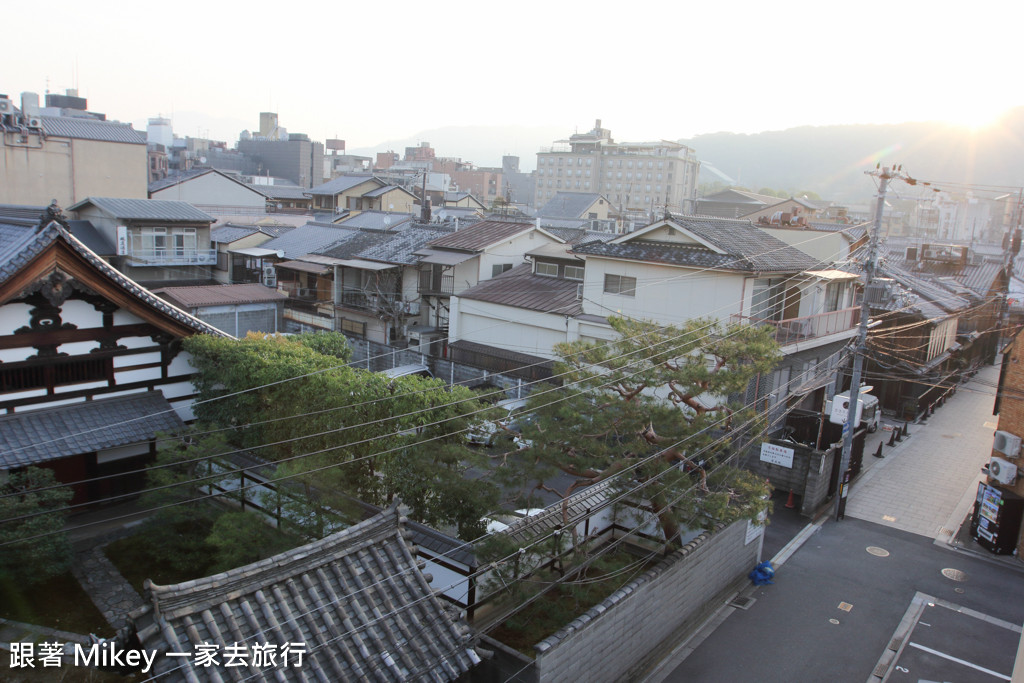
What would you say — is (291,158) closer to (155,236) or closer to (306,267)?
(155,236)

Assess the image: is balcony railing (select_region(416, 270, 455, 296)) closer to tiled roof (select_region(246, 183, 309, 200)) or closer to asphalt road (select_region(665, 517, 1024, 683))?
asphalt road (select_region(665, 517, 1024, 683))

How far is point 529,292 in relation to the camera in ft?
105

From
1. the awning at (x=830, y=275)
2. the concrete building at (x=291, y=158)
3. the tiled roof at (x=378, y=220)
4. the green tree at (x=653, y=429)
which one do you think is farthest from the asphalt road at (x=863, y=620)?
the concrete building at (x=291, y=158)

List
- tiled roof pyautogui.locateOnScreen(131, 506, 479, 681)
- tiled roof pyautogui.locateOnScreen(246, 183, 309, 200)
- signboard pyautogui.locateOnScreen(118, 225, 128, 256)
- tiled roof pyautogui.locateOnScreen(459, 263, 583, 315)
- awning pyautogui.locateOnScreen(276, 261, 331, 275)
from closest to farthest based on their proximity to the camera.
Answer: tiled roof pyautogui.locateOnScreen(131, 506, 479, 681), tiled roof pyautogui.locateOnScreen(459, 263, 583, 315), awning pyautogui.locateOnScreen(276, 261, 331, 275), signboard pyautogui.locateOnScreen(118, 225, 128, 256), tiled roof pyautogui.locateOnScreen(246, 183, 309, 200)

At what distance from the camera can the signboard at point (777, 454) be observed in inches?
910

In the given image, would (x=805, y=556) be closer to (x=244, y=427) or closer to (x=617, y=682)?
(x=617, y=682)

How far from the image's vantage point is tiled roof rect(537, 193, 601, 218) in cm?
7331

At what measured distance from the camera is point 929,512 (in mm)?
23219

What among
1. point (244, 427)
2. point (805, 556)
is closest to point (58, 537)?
point (244, 427)

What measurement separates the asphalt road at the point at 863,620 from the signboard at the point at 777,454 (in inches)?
110

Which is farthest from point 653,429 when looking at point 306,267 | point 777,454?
point 306,267

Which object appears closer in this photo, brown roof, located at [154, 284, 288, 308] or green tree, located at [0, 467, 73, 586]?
green tree, located at [0, 467, 73, 586]

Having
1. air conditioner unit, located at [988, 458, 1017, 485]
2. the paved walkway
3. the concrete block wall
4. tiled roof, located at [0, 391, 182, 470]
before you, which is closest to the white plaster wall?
the paved walkway

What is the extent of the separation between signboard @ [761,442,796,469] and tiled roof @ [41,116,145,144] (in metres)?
51.7
